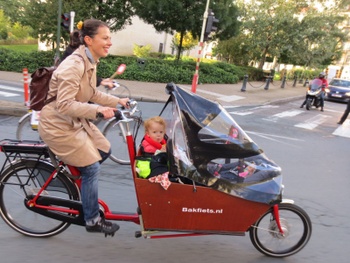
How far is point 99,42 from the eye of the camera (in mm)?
2646

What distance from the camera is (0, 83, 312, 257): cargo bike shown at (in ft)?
8.98

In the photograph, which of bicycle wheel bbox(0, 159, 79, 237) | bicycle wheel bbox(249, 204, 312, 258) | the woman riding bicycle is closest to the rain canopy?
bicycle wheel bbox(249, 204, 312, 258)

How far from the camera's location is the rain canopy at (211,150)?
2.71m

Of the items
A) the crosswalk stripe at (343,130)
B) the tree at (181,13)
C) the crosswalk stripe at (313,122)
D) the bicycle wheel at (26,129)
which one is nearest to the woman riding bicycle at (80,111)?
the bicycle wheel at (26,129)

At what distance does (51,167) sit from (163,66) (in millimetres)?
16432

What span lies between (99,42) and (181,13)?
16734 mm

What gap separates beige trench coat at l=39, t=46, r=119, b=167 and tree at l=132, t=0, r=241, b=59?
54.2 ft

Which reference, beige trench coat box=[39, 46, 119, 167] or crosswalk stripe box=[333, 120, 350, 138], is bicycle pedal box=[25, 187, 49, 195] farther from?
crosswalk stripe box=[333, 120, 350, 138]

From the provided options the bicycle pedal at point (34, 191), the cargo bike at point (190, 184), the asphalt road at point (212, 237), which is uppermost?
the cargo bike at point (190, 184)

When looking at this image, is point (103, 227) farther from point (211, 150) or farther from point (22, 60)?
point (22, 60)

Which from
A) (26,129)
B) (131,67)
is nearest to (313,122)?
(26,129)

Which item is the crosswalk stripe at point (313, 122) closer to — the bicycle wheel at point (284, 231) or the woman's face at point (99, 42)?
the bicycle wheel at point (284, 231)

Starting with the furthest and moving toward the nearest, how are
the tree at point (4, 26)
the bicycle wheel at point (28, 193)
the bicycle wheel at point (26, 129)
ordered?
1. the tree at point (4, 26)
2. the bicycle wheel at point (26, 129)
3. the bicycle wheel at point (28, 193)

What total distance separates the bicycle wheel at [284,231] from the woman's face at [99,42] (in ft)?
6.23
